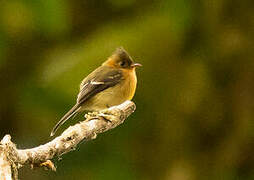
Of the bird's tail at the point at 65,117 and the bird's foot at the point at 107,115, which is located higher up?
the bird's tail at the point at 65,117

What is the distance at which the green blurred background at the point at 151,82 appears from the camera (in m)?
5.35

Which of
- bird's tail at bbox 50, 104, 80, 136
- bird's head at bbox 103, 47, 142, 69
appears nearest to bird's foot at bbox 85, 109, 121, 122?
bird's tail at bbox 50, 104, 80, 136

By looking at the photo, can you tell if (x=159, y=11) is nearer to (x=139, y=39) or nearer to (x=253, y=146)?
(x=139, y=39)

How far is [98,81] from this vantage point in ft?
16.5

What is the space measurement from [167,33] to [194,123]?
0.77 meters

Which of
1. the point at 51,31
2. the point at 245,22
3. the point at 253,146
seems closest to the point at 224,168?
the point at 253,146

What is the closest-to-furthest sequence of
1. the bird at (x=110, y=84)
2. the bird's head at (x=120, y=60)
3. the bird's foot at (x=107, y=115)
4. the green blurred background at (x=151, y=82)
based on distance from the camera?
the bird's foot at (x=107, y=115)
the bird at (x=110, y=84)
the bird's head at (x=120, y=60)
the green blurred background at (x=151, y=82)

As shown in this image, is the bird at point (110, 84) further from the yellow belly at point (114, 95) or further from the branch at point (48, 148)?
the branch at point (48, 148)

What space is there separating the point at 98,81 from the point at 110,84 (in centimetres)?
15

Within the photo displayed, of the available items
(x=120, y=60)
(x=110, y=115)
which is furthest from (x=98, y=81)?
(x=110, y=115)

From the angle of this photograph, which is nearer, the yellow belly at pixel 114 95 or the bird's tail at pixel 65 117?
the bird's tail at pixel 65 117

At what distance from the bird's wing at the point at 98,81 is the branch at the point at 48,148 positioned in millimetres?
1493

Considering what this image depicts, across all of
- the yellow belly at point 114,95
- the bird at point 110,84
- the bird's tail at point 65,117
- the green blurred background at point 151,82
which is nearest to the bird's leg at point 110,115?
the bird's tail at point 65,117

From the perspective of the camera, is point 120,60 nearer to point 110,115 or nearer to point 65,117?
point 65,117
